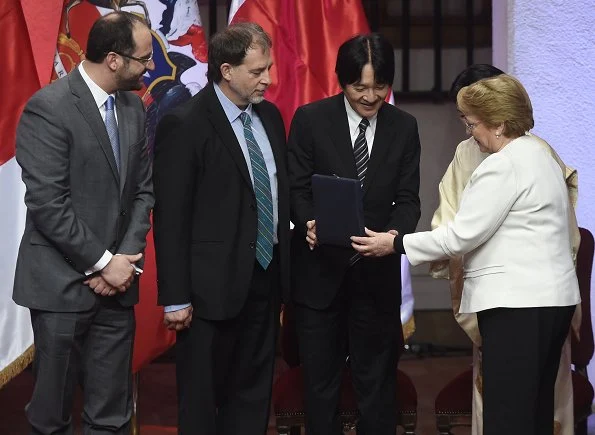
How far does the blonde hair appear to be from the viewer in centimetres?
320

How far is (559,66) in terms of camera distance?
4.79 m

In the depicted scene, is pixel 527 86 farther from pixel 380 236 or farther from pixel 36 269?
pixel 36 269

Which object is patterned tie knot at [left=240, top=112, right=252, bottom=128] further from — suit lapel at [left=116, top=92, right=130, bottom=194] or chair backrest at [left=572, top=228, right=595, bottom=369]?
chair backrest at [left=572, top=228, right=595, bottom=369]

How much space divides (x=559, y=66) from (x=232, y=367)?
Result: 2120 millimetres

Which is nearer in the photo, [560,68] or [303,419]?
[303,419]

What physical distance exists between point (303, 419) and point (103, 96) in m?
1.44

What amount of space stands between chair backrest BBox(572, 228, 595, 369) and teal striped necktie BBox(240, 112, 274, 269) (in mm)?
1319

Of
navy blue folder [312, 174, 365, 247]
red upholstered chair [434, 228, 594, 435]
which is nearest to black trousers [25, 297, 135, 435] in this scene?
navy blue folder [312, 174, 365, 247]

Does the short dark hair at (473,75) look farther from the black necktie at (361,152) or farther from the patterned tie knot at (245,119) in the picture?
the patterned tie knot at (245,119)

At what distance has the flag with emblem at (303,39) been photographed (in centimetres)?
472

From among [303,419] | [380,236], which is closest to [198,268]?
[380,236]

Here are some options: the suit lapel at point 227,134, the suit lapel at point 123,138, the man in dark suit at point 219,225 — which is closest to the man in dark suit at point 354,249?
the man in dark suit at point 219,225

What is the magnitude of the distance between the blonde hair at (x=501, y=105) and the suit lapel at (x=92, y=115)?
1.09 m

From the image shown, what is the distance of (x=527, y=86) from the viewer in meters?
4.78
